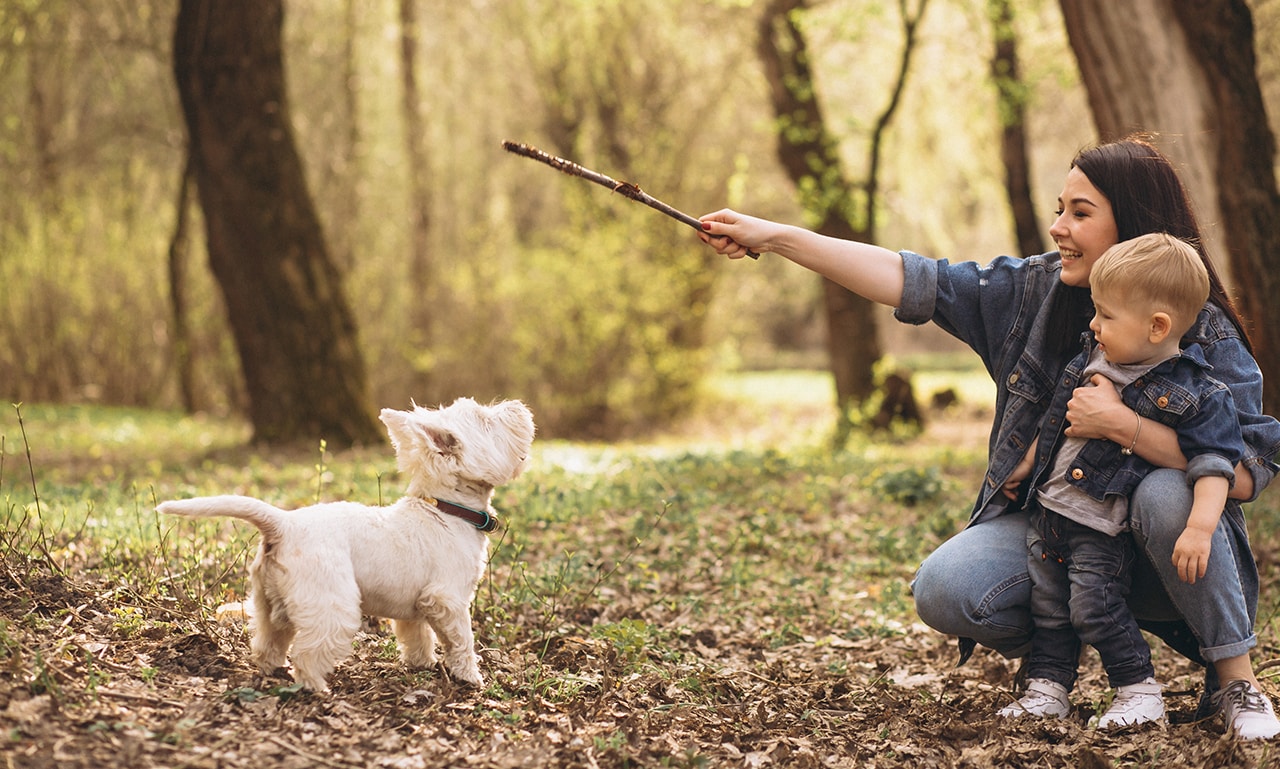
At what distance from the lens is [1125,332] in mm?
3275

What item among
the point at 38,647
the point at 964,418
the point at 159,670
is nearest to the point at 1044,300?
the point at 159,670

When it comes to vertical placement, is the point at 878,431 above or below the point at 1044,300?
below

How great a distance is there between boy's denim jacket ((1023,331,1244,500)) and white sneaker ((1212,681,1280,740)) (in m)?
0.65

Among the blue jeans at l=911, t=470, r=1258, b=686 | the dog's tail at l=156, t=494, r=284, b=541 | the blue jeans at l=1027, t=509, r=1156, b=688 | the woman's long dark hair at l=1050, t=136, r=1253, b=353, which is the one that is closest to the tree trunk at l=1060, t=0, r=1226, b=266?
the woman's long dark hair at l=1050, t=136, r=1253, b=353

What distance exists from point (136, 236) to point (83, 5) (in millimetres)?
3919

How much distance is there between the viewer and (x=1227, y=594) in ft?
10.6

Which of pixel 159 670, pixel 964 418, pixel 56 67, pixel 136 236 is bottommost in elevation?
pixel 964 418

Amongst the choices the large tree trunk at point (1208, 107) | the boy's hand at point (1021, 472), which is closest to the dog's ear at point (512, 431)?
the boy's hand at point (1021, 472)

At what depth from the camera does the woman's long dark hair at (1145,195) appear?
3.47m

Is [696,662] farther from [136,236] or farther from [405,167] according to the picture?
[405,167]

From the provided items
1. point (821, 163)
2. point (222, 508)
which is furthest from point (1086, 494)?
point (821, 163)

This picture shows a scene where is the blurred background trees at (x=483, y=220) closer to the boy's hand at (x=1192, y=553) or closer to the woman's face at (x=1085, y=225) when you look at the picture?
the woman's face at (x=1085, y=225)

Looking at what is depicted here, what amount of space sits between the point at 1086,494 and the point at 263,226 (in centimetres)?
710

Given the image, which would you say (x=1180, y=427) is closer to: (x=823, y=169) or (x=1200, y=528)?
(x=1200, y=528)
